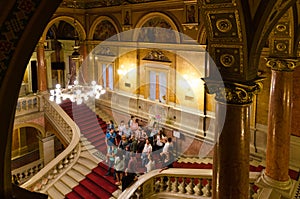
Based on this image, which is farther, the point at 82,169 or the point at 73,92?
the point at 82,169

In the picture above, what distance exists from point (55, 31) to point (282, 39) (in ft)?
53.5

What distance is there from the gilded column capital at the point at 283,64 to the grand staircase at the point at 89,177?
6372 millimetres

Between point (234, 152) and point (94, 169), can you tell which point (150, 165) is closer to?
point (94, 169)

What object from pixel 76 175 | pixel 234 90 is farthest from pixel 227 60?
pixel 76 175

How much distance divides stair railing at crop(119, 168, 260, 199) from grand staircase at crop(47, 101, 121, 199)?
6.96ft

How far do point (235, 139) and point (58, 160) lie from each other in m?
8.70

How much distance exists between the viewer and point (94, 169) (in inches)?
443

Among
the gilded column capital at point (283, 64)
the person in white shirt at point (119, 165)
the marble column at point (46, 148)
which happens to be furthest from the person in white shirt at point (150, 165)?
the marble column at point (46, 148)

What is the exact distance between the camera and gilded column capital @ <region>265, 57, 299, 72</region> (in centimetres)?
636

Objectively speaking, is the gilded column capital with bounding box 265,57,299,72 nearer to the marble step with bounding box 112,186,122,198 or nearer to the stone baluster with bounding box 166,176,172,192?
the stone baluster with bounding box 166,176,172,192

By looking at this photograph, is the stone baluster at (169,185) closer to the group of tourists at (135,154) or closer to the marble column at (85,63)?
the group of tourists at (135,154)

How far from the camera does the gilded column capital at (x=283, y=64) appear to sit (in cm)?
636

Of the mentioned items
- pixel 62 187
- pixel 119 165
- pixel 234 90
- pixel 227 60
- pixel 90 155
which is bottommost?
pixel 62 187

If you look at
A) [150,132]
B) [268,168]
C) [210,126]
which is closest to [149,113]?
[150,132]
